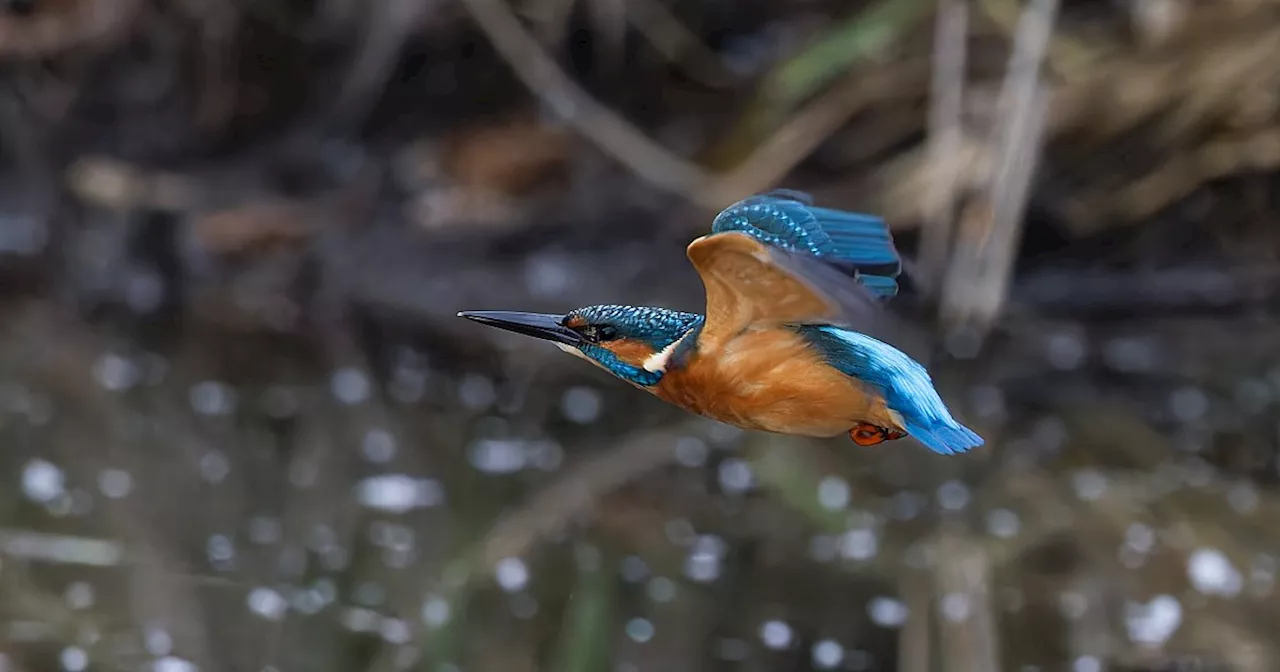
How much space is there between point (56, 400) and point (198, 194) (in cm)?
114

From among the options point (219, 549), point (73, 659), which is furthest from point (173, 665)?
point (219, 549)

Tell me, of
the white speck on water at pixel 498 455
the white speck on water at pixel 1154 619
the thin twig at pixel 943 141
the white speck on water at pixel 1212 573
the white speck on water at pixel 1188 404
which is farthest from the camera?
the thin twig at pixel 943 141

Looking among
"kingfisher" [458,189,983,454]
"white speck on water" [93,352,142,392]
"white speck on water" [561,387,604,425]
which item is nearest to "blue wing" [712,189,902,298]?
"kingfisher" [458,189,983,454]

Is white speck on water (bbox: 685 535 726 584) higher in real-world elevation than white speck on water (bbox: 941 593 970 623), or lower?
higher

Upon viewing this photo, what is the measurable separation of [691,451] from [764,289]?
170cm

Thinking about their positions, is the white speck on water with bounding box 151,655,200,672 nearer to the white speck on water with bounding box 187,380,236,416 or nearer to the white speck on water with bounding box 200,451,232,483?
the white speck on water with bounding box 200,451,232,483

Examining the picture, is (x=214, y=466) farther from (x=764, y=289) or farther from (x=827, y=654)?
(x=764, y=289)

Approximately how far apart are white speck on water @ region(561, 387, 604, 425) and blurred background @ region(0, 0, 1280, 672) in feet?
0.06

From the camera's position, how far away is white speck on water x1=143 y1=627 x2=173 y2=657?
138 cm

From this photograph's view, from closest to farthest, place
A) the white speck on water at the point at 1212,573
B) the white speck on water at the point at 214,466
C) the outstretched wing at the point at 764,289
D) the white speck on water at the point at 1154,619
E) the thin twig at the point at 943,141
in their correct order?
the outstretched wing at the point at 764,289 → the white speck on water at the point at 1154,619 → the white speck on water at the point at 1212,573 → the white speck on water at the point at 214,466 → the thin twig at the point at 943,141

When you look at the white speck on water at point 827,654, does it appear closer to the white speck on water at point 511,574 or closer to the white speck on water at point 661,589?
the white speck on water at point 661,589

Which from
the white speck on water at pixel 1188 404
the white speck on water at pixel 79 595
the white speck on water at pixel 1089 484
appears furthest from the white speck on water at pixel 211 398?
the white speck on water at pixel 1188 404

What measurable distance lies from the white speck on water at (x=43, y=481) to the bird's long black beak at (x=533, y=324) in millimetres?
1495

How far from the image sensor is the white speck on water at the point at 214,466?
197 cm
